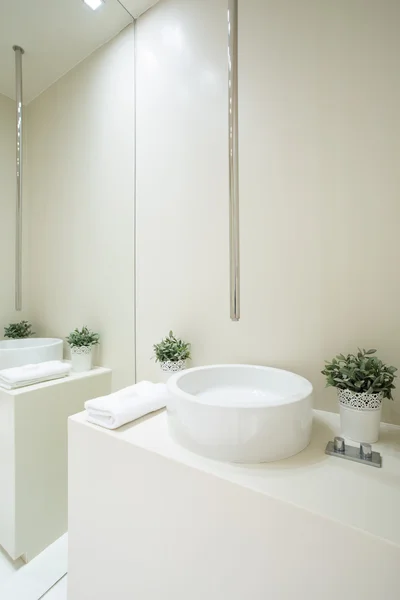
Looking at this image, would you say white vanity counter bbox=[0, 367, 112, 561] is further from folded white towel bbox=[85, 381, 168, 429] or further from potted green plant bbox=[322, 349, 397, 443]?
potted green plant bbox=[322, 349, 397, 443]

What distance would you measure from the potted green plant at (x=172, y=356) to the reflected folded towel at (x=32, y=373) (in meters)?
0.46

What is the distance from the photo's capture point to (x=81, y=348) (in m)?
1.41

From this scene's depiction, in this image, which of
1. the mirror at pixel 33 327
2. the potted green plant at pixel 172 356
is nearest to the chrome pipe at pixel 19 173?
the mirror at pixel 33 327

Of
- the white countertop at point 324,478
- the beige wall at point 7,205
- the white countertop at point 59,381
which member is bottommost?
the white countertop at point 324,478

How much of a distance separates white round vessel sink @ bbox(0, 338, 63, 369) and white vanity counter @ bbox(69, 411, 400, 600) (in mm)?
442

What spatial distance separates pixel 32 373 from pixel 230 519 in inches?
38.0

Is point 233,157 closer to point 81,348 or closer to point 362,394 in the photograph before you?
point 362,394

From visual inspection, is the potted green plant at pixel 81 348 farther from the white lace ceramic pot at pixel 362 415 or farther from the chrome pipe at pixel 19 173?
the white lace ceramic pot at pixel 362 415

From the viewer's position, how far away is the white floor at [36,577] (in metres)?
1.10

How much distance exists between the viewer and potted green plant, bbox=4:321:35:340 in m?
1.11

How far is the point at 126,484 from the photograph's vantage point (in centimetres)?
76

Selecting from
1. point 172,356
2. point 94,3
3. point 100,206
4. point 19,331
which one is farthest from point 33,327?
point 94,3

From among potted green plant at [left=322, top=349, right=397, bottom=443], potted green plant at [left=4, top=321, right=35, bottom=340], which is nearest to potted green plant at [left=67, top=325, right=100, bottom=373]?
potted green plant at [left=4, top=321, right=35, bottom=340]

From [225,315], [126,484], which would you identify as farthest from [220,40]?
[126,484]
